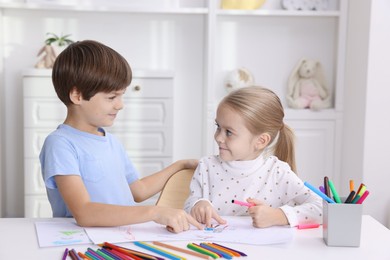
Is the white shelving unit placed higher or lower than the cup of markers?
higher

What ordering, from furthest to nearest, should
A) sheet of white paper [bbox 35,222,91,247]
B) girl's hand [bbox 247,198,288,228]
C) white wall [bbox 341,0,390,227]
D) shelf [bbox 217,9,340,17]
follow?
shelf [bbox 217,9,340,17], white wall [bbox 341,0,390,227], girl's hand [bbox 247,198,288,228], sheet of white paper [bbox 35,222,91,247]

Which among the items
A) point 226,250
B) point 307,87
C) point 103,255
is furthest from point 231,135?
point 307,87

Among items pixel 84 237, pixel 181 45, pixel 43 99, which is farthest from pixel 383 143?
pixel 84 237

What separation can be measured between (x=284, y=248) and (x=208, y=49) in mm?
2378

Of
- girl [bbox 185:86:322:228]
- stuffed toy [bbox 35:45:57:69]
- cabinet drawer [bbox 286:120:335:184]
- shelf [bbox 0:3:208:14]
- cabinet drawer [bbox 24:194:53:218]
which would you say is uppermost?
shelf [bbox 0:3:208:14]

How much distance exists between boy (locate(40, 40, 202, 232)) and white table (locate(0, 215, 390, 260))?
0.14 meters

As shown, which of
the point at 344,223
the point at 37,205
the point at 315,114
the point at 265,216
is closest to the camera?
the point at 344,223

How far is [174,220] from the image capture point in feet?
4.34

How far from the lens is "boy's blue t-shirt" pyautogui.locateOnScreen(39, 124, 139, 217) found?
4.91 feet

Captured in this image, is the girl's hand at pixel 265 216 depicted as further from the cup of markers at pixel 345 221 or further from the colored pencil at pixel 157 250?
the colored pencil at pixel 157 250

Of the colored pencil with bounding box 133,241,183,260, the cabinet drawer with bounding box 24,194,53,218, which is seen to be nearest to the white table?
the colored pencil with bounding box 133,241,183,260

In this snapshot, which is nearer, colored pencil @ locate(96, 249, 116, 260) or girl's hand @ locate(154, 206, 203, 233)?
colored pencil @ locate(96, 249, 116, 260)

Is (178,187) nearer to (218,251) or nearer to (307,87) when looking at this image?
(218,251)

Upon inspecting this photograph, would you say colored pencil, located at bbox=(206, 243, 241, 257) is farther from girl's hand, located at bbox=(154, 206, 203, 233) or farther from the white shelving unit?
the white shelving unit
